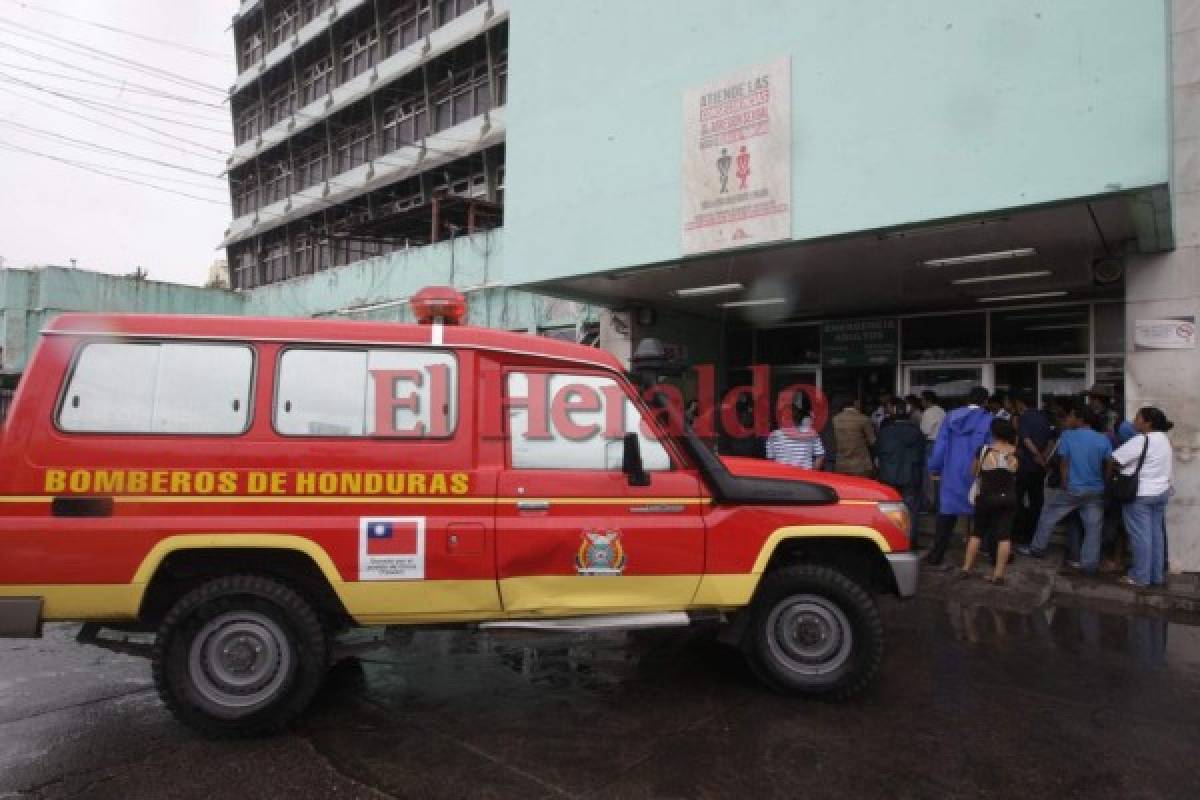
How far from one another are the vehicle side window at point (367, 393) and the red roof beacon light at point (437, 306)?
1.44ft

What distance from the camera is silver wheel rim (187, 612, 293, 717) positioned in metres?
3.76

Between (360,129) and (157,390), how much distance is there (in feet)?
84.1

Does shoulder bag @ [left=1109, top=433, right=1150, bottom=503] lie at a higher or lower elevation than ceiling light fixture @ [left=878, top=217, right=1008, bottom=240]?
lower

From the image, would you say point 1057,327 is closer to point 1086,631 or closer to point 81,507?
point 1086,631

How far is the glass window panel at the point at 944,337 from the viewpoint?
457 inches

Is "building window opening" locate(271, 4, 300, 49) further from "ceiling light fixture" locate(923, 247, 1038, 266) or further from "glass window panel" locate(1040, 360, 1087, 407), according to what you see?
"glass window panel" locate(1040, 360, 1087, 407)

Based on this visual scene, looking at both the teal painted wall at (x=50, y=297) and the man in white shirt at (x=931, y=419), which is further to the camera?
the teal painted wall at (x=50, y=297)

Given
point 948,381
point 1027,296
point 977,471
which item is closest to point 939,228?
point 977,471

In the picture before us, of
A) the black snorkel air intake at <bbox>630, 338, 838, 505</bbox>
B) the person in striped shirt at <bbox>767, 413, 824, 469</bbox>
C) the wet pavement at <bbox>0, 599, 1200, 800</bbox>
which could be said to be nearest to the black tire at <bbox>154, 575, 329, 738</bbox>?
the wet pavement at <bbox>0, 599, 1200, 800</bbox>

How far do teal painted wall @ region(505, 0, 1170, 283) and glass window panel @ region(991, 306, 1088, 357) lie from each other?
5.16 meters

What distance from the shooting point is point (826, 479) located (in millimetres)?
4555

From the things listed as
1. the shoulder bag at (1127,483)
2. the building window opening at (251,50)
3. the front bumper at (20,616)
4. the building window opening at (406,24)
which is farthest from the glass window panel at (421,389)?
the building window opening at (251,50)

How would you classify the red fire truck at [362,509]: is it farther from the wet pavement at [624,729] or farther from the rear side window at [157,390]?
the wet pavement at [624,729]

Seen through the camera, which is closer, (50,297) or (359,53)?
(50,297)
